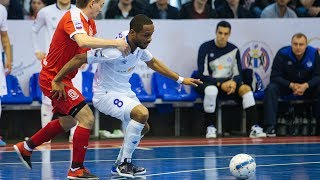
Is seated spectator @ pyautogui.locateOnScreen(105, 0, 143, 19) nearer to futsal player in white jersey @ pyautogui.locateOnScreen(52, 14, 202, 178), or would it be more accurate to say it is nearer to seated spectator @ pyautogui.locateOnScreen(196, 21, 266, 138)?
seated spectator @ pyautogui.locateOnScreen(196, 21, 266, 138)

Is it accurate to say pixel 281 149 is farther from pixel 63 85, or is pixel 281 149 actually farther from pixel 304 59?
pixel 63 85

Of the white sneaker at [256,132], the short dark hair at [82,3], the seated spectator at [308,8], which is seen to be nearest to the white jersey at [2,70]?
the short dark hair at [82,3]

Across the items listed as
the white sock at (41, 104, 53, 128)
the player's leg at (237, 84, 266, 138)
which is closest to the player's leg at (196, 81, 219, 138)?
the player's leg at (237, 84, 266, 138)

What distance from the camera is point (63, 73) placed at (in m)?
8.87

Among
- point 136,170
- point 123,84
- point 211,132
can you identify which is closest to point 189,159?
point 136,170

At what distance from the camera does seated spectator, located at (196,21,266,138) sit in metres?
14.5

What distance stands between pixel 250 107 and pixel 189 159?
3.79 metres

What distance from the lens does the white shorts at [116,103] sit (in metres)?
9.14

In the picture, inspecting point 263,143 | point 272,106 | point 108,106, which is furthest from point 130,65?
point 272,106

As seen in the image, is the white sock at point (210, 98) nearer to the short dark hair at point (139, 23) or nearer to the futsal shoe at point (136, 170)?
the futsal shoe at point (136, 170)

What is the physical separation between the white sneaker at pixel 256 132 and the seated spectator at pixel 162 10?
2551mm

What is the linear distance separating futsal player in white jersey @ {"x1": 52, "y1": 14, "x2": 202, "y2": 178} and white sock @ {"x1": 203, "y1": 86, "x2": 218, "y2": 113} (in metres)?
4.94

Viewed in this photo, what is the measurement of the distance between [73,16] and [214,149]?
164 inches

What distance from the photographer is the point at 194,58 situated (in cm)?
1534
